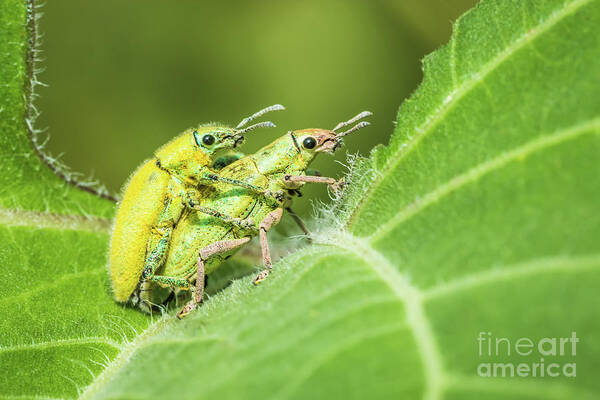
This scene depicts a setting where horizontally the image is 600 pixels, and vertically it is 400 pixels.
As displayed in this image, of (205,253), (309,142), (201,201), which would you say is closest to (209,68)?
(201,201)

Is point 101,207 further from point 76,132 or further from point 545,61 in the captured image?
point 545,61

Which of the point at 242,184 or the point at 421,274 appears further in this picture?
the point at 242,184

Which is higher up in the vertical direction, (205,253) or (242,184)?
(242,184)

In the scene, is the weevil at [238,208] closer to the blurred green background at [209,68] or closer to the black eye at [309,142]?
the black eye at [309,142]

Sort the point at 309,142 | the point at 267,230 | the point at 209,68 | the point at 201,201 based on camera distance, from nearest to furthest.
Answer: the point at 267,230 < the point at 309,142 < the point at 201,201 < the point at 209,68

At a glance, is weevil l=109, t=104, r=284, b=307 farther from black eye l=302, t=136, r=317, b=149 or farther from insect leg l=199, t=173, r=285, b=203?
black eye l=302, t=136, r=317, b=149

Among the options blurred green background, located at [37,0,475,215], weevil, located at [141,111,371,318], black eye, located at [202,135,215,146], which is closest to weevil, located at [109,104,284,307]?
black eye, located at [202,135,215,146]

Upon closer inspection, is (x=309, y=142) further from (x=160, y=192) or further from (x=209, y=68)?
(x=209, y=68)
